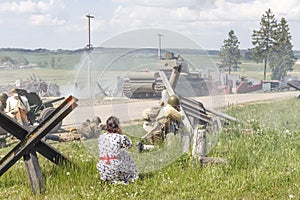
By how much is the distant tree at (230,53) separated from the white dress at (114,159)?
540 inches

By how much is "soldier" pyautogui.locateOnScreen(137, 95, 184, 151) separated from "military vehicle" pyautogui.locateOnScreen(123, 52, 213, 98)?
602 millimetres

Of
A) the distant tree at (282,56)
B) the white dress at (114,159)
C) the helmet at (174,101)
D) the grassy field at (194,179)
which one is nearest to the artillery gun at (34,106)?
the grassy field at (194,179)

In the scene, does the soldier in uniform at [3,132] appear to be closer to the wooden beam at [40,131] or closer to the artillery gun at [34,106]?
the artillery gun at [34,106]

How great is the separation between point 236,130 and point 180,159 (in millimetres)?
2471

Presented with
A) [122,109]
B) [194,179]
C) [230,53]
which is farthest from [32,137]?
[230,53]

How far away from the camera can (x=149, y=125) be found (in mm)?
8961

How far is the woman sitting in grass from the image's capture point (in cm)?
636

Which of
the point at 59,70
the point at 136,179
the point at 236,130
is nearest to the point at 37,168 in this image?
the point at 136,179

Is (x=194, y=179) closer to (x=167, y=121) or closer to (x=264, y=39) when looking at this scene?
(x=167, y=121)

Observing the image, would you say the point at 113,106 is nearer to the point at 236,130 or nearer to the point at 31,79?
the point at 236,130

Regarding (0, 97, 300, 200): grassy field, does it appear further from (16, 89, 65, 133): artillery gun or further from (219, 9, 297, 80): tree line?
(219, 9, 297, 80): tree line

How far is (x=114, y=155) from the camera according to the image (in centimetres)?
639

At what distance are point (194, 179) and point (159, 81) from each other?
2.93 m

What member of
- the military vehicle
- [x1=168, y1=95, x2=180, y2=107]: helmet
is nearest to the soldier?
[x1=168, y1=95, x2=180, y2=107]: helmet
